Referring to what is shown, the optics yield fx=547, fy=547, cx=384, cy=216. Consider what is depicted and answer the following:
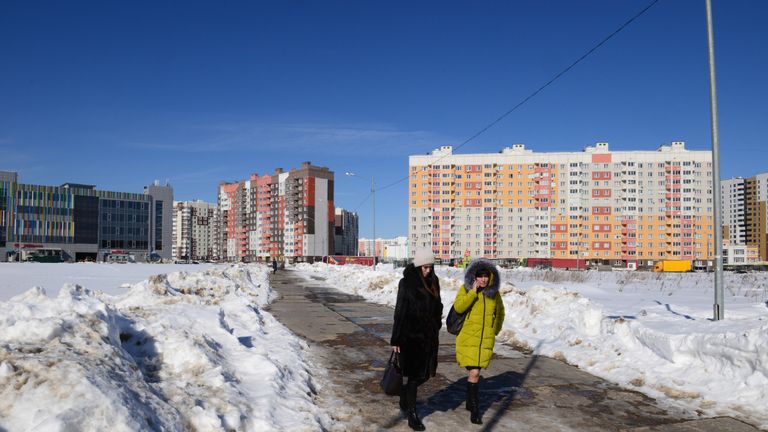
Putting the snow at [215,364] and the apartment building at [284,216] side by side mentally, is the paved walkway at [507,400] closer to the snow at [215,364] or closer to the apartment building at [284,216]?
the snow at [215,364]

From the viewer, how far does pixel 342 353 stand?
971cm

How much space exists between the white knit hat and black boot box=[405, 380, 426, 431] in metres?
1.23

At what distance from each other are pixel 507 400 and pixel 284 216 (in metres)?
156

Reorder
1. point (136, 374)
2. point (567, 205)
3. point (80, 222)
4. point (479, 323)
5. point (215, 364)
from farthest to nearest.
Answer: point (80, 222)
point (567, 205)
point (215, 364)
point (479, 323)
point (136, 374)

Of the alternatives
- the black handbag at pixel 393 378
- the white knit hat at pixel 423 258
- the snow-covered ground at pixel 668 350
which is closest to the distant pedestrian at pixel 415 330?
the white knit hat at pixel 423 258

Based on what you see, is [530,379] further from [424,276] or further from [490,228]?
[490,228]

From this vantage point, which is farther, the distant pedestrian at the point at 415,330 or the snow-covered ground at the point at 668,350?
the snow-covered ground at the point at 668,350

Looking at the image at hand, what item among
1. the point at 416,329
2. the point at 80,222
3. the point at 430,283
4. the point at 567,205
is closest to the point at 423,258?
the point at 430,283

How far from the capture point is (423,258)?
18.6 feet

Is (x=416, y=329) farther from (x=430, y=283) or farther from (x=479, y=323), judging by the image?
(x=479, y=323)

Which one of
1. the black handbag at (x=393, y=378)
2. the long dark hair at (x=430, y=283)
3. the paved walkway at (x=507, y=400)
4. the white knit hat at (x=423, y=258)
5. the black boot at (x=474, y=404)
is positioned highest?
the white knit hat at (x=423, y=258)

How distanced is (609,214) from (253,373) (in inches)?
4673

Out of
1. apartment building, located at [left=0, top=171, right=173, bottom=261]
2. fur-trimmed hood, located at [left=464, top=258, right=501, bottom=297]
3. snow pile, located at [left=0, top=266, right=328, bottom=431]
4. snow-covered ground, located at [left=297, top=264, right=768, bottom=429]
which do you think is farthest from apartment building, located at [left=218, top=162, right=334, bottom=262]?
fur-trimmed hood, located at [left=464, top=258, right=501, bottom=297]

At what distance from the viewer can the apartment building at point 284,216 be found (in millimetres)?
153375
